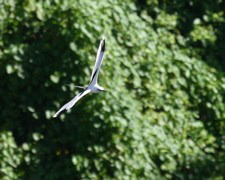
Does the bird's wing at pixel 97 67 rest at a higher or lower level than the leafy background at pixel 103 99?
higher

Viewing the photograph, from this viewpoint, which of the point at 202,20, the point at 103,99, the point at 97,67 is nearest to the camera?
the point at 97,67

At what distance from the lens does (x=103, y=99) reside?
19.9 feet

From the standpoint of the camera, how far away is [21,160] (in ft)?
20.8

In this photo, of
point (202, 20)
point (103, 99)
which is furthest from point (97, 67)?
point (202, 20)

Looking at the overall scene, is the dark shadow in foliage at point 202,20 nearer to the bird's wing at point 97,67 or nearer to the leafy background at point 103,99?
the leafy background at point 103,99

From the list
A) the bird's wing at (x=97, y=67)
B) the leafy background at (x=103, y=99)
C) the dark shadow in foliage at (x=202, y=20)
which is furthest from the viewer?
the dark shadow in foliage at (x=202, y=20)

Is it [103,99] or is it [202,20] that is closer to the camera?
[103,99]

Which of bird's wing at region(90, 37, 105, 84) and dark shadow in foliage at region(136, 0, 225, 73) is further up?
bird's wing at region(90, 37, 105, 84)

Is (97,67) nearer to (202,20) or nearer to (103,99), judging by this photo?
(103,99)

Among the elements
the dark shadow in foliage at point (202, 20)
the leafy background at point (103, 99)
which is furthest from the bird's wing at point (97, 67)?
the dark shadow in foliage at point (202, 20)

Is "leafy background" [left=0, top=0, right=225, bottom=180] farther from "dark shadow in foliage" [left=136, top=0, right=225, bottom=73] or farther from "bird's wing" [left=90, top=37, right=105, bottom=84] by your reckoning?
"bird's wing" [left=90, top=37, right=105, bottom=84]

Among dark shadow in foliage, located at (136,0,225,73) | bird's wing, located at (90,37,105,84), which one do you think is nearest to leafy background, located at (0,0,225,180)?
dark shadow in foliage, located at (136,0,225,73)

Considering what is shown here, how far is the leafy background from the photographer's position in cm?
614

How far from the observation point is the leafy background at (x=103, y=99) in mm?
6141
